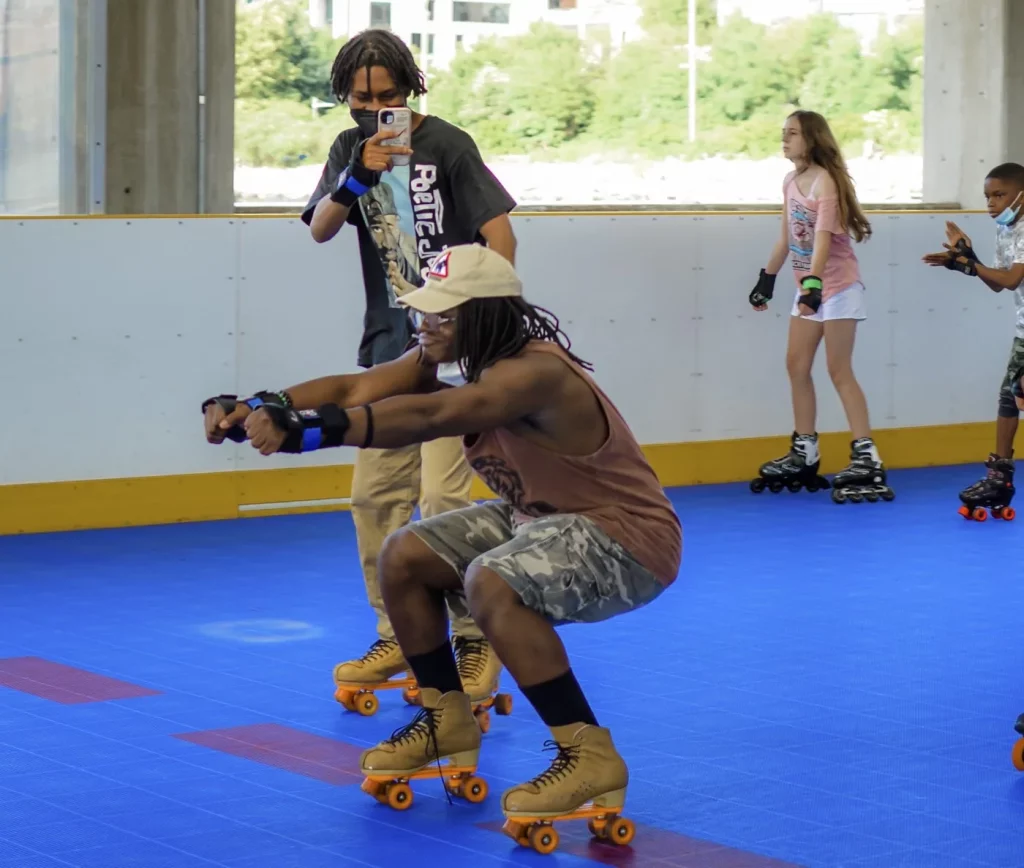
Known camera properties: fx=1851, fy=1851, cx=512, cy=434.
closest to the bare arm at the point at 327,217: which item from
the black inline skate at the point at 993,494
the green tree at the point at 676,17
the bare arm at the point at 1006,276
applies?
the bare arm at the point at 1006,276

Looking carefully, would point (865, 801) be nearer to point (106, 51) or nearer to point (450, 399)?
point (450, 399)

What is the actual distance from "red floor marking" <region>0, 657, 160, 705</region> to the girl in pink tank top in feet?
16.9

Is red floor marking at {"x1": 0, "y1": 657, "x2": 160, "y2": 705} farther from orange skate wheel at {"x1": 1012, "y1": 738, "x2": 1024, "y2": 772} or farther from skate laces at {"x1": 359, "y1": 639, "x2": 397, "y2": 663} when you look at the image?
orange skate wheel at {"x1": 1012, "y1": 738, "x2": 1024, "y2": 772}

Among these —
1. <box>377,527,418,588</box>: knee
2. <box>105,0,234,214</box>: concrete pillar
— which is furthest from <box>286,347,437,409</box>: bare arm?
<box>105,0,234,214</box>: concrete pillar

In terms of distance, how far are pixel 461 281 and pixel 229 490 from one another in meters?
5.18

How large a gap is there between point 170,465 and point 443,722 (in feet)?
15.7

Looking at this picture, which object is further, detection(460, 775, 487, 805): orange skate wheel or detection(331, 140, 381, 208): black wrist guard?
detection(331, 140, 381, 208): black wrist guard

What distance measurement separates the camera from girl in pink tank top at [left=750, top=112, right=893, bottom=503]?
32.0ft

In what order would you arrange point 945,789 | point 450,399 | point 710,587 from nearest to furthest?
point 450,399
point 945,789
point 710,587

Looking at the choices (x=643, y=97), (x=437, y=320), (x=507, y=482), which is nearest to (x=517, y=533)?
(x=507, y=482)

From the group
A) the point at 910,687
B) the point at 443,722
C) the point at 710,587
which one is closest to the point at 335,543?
the point at 710,587

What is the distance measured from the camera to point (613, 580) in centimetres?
410

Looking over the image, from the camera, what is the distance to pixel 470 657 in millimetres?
5066

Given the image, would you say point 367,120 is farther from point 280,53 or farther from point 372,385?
point 280,53
